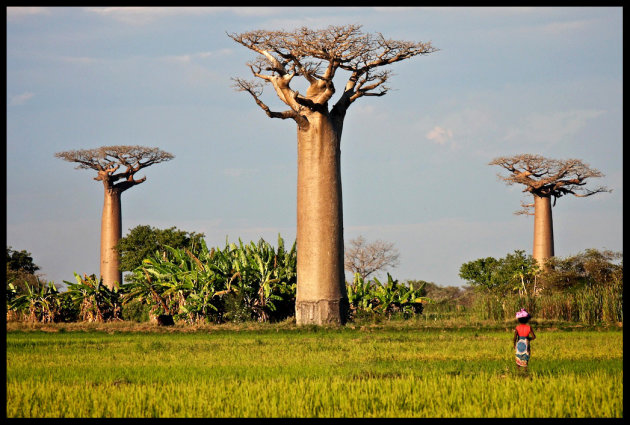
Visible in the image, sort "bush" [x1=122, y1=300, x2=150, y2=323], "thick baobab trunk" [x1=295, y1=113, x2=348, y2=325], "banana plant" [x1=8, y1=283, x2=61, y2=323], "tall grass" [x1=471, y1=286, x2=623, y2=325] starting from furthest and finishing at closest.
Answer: "bush" [x1=122, y1=300, x2=150, y2=323], "banana plant" [x1=8, y1=283, x2=61, y2=323], "thick baobab trunk" [x1=295, y1=113, x2=348, y2=325], "tall grass" [x1=471, y1=286, x2=623, y2=325]

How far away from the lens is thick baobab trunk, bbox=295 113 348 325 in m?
23.3

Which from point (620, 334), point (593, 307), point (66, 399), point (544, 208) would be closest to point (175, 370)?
point (66, 399)

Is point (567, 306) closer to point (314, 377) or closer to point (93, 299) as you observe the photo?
point (93, 299)

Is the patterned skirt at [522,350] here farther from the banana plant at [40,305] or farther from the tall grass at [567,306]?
the banana plant at [40,305]

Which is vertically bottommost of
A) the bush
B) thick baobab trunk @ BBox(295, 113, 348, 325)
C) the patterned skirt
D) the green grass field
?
the green grass field

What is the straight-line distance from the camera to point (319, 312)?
23172 millimetres

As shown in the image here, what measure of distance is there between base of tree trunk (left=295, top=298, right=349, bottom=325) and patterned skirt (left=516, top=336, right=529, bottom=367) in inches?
497

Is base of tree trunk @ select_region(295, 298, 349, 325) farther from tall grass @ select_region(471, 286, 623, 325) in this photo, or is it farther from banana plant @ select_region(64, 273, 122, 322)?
banana plant @ select_region(64, 273, 122, 322)

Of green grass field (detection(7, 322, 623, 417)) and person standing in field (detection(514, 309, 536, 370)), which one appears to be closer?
green grass field (detection(7, 322, 623, 417))

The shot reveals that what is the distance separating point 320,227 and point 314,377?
12869 mm

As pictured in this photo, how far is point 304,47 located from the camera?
22688mm

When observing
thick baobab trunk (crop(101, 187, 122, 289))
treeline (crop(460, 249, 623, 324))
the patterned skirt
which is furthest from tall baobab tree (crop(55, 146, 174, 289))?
the patterned skirt

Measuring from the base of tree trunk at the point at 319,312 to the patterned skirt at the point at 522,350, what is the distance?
41.4 feet
